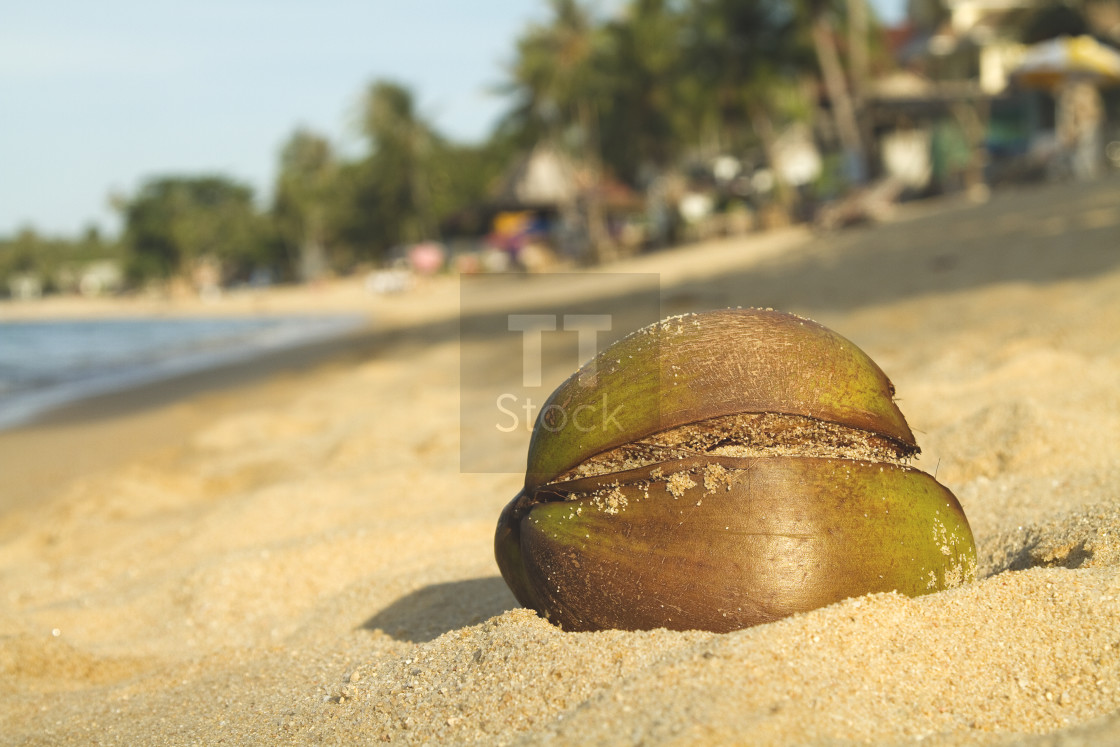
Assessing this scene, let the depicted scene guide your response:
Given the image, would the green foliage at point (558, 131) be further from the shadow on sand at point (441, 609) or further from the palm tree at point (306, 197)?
the shadow on sand at point (441, 609)

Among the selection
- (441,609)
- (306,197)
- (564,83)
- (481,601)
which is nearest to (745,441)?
(481,601)

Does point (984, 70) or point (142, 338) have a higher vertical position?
point (984, 70)

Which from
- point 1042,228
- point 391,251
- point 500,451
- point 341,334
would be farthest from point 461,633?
point 391,251

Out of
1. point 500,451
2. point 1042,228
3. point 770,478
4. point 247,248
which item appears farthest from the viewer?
point 247,248

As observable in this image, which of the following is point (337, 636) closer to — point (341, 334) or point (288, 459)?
point (288, 459)

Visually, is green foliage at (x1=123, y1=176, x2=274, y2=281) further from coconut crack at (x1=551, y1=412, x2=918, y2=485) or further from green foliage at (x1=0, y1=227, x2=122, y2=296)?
coconut crack at (x1=551, y1=412, x2=918, y2=485)

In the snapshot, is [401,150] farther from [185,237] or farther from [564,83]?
[185,237]
